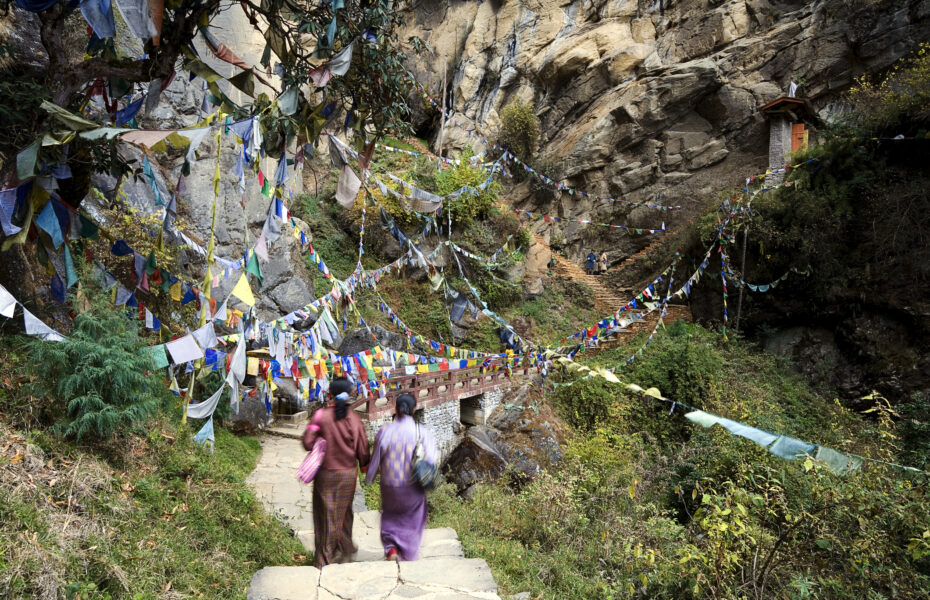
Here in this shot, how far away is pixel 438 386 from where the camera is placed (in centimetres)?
1183

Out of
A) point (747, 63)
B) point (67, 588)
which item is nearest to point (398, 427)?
point (67, 588)

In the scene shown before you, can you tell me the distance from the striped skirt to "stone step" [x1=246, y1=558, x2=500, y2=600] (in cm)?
26

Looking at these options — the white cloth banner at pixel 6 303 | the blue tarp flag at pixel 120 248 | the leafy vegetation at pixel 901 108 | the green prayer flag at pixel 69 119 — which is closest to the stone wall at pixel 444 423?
the blue tarp flag at pixel 120 248

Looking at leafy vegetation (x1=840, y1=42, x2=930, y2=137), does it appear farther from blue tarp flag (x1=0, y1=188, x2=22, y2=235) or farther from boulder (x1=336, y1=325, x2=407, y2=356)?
blue tarp flag (x1=0, y1=188, x2=22, y2=235)

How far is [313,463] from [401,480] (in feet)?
2.44

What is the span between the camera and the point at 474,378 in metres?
13.0

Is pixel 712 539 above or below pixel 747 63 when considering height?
below

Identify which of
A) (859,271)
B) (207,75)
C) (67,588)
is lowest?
(67,588)

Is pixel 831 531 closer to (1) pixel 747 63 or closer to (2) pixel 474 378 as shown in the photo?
(2) pixel 474 378

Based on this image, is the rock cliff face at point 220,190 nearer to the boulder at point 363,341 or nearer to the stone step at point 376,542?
the boulder at point 363,341

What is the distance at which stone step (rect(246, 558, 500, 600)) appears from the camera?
337cm

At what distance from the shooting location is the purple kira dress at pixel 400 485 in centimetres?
404

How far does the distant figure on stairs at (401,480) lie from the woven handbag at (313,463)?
1.41 feet

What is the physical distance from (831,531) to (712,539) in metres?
1.03
